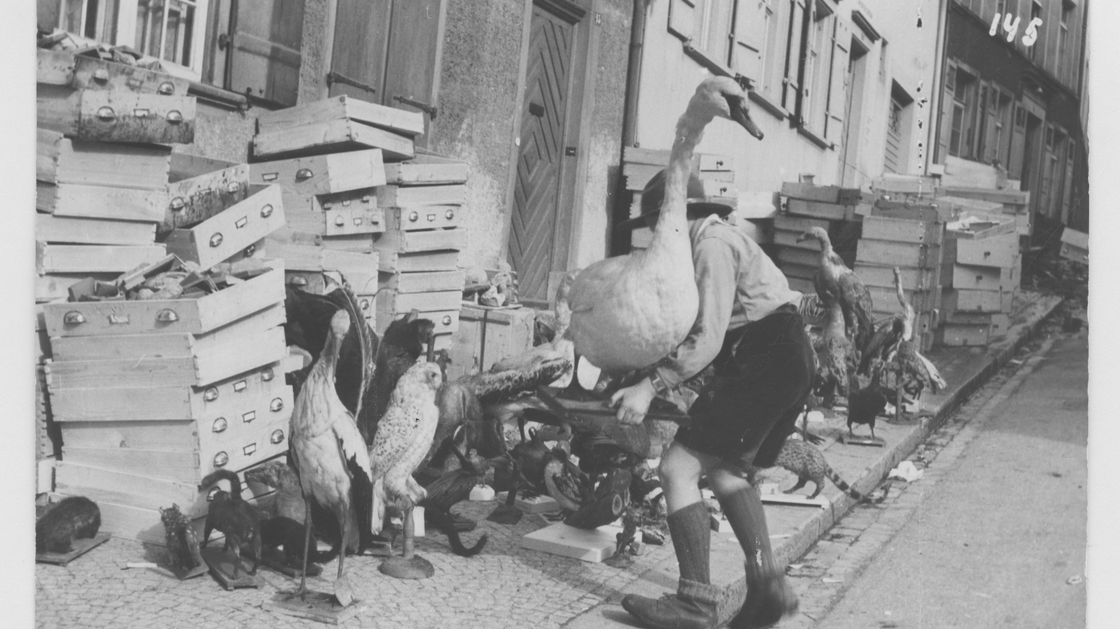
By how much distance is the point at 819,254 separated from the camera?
5.26 meters

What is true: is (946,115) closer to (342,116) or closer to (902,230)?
(902,230)

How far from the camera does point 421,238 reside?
5707mm

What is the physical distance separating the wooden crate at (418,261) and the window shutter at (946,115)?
87.9 inches

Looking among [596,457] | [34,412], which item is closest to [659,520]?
[596,457]

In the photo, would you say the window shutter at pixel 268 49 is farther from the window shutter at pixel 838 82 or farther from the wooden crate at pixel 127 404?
the window shutter at pixel 838 82

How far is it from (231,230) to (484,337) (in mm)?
1207

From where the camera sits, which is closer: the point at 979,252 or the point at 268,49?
the point at 979,252

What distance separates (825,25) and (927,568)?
218cm

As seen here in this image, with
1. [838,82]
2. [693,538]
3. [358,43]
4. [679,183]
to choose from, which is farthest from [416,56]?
[693,538]

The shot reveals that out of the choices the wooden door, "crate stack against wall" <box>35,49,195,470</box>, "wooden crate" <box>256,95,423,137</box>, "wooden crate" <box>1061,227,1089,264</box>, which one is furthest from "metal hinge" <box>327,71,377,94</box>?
"wooden crate" <box>1061,227,1089,264</box>

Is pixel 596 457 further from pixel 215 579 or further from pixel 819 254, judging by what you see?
pixel 215 579

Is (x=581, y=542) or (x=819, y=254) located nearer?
(x=581, y=542)

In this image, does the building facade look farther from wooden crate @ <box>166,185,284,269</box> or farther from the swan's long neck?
wooden crate @ <box>166,185,284,269</box>

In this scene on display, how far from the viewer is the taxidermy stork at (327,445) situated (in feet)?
12.4
